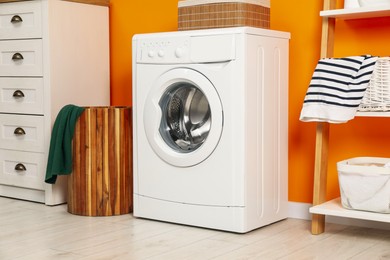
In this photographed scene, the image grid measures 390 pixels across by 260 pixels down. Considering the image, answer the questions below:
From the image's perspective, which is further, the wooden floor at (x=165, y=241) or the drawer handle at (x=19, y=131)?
the drawer handle at (x=19, y=131)

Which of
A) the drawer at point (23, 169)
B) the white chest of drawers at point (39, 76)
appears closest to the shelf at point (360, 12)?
the white chest of drawers at point (39, 76)

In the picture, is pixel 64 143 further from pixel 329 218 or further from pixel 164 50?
pixel 329 218

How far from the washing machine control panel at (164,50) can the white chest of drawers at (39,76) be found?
21.6 inches

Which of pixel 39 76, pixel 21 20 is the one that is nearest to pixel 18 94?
pixel 39 76

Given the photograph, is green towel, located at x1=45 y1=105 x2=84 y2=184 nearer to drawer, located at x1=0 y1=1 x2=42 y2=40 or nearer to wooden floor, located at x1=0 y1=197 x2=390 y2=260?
wooden floor, located at x1=0 y1=197 x2=390 y2=260

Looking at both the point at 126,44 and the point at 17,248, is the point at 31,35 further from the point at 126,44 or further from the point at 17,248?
the point at 17,248

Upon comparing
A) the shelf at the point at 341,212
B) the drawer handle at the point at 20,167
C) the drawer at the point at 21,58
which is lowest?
the shelf at the point at 341,212

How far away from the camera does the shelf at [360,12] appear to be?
2.49m

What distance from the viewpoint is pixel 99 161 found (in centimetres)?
298

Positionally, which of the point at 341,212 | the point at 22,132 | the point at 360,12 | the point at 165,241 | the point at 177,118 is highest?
the point at 360,12

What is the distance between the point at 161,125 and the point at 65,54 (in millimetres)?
738

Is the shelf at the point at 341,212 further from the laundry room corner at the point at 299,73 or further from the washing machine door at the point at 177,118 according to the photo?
the washing machine door at the point at 177,118

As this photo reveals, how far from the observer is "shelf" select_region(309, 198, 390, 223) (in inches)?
95.7

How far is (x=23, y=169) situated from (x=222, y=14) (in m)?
1.32
